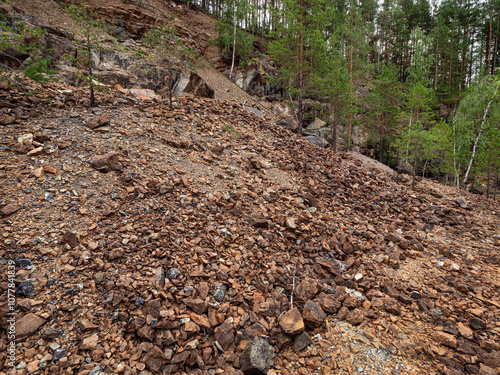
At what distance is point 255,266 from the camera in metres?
5.27

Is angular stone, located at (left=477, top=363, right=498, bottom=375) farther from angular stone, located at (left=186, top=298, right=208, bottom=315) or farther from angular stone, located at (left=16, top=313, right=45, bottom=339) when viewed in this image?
angular stone, located at (left=16, top=313, right=45, bottom=339)

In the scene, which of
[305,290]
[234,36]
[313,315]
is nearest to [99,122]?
[305,290]

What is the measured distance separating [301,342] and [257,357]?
0.92 m

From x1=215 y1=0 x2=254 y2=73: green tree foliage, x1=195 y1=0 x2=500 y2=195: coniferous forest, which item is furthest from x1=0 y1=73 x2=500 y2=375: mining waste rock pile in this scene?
x1=215 y1=0 x2=254 y2=73: green tree foliage

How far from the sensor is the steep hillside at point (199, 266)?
139 inches

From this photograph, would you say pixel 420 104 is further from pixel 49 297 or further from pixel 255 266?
pixel 49 297

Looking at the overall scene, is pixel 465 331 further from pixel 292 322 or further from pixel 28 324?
pixel 28 324

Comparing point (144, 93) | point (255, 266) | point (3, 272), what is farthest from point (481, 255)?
point (144, 93)

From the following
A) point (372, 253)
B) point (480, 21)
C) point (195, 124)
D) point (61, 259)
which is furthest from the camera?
point (480, 21)

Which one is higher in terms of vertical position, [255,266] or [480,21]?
[480,21]

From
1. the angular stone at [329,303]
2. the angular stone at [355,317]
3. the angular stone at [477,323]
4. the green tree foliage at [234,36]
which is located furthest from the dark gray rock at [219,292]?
the green tree foliage at [234,36]

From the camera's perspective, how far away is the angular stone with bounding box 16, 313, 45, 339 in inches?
125

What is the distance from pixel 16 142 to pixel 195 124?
6137mm

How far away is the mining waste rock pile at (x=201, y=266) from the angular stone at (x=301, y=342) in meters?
0.02
